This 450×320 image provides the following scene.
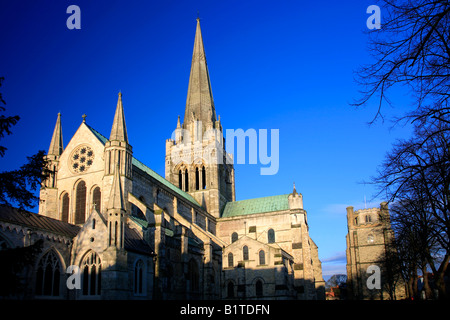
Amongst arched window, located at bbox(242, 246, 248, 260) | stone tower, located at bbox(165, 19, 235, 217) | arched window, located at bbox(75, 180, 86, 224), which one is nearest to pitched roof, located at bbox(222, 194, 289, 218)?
stone tower, located at bbox(165, 19, 235, 217)

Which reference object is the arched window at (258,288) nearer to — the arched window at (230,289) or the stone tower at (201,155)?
the arched window at (230,289)

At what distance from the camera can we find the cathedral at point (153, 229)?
78.7ft

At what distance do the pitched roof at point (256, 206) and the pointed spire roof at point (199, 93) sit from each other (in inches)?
500

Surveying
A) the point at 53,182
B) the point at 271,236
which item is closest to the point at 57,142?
the point at 53,182

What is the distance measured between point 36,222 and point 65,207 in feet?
28.8

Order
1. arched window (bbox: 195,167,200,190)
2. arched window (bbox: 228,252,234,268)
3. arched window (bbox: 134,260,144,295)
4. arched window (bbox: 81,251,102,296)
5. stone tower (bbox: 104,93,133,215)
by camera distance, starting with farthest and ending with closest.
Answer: arched window (bbox: 195,167,200,190) → arched window (bbox: 228,252,234,268) → stone tower (bbox: 104,93,133,215) → arched window (bbox: 134,260,144,295) → arched window (bbox: 81,251,102,296)

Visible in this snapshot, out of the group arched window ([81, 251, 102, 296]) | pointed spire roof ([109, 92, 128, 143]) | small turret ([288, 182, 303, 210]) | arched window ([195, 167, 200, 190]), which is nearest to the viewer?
arched window ([81, 251, 102, 296])

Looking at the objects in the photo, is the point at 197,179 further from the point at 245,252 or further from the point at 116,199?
the point at 116,199

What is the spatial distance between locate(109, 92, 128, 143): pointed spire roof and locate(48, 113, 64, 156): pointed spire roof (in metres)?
6.37

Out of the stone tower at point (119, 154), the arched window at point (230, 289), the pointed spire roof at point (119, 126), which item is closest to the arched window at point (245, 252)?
the arched window at point (230, 289)

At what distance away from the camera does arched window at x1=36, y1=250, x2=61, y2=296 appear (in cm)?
2295

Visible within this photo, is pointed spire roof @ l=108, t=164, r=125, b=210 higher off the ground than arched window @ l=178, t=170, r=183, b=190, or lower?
lower

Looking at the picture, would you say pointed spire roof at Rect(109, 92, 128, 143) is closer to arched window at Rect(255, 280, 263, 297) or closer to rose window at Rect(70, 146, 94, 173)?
rose window at Rect(70, 146, 94, 173)

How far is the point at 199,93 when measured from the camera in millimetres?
59438
